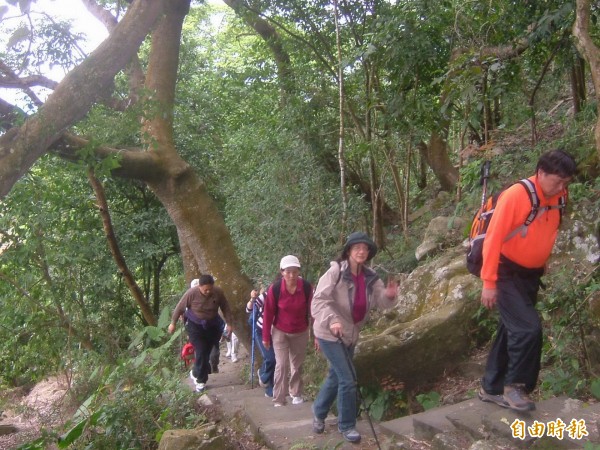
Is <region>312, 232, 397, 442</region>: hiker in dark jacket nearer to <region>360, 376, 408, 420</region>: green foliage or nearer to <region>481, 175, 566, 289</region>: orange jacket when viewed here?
<region>481, 175, 566, 289</region>: orange jacket

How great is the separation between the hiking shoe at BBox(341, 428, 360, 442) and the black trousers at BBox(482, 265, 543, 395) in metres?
1.41

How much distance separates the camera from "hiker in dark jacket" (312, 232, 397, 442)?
16.4ft

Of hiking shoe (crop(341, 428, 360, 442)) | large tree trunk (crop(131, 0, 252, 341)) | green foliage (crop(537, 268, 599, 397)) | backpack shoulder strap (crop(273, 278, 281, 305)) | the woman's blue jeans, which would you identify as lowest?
green foliage (crop(537, 268, 599, 397))

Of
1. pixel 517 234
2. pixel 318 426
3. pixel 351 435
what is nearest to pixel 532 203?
pixel 517 234

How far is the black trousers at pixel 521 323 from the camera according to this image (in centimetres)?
404

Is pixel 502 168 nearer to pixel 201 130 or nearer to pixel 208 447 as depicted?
pixel 208 447

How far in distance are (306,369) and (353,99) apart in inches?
210

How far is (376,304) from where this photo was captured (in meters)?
5.12

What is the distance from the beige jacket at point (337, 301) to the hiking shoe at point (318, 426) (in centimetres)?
83

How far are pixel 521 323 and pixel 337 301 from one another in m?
1.50

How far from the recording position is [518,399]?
13.7 ft

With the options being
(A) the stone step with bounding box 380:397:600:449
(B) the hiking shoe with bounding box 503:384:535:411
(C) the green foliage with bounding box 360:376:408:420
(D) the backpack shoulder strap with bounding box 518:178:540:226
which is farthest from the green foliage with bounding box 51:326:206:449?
(D) the backpack shoulder strap with bounding box 518:178:540:226

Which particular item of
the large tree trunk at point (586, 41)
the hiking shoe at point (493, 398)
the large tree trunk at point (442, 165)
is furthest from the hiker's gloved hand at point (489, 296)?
the large tree trunk at point (442, 165)

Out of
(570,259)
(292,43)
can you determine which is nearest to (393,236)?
(292,43)
